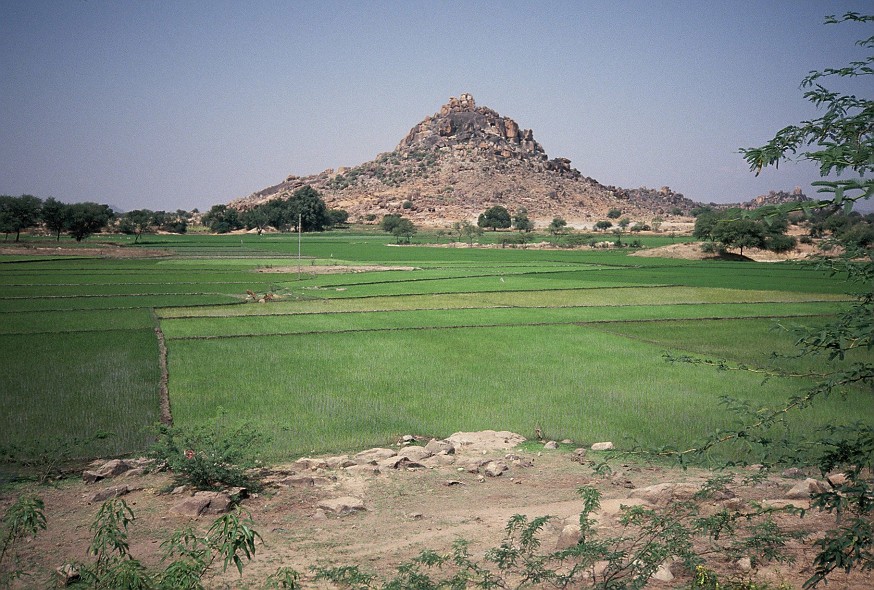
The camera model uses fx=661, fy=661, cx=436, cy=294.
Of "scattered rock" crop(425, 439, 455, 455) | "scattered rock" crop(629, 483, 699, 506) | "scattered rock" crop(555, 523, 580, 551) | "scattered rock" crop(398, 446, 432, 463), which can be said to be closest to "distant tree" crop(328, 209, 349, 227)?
"scattered rock" crop(425, 439, 455, 455)

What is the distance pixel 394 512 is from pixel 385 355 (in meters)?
10.4

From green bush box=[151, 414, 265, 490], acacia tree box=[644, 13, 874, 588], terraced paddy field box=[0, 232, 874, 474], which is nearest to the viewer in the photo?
acacia tree box=[644, 13, 874, 588]

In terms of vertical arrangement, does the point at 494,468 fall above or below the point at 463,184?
below

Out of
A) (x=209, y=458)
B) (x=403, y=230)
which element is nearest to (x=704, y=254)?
(x=403, y=230)

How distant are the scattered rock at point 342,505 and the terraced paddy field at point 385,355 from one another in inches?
95.8

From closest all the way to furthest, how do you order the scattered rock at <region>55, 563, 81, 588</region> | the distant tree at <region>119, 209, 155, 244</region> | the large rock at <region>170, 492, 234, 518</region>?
the scattered rock at <region>55, 563, 81, 588</region> → the large rock at <region>170, 492, 234, 518</region> → the distant tree at <region>119, 209, 155, 244</region>

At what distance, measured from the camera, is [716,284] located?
40062mm

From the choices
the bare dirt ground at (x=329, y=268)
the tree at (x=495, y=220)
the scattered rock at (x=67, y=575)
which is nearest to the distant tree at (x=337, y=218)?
the tree at (x=495, y=220)

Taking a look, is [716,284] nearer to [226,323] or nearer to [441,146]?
[226,323]

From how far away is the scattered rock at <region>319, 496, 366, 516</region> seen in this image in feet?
27.8

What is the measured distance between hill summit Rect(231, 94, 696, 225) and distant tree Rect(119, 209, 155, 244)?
146 ft

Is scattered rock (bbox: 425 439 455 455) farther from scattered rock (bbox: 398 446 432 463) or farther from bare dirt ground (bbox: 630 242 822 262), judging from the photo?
bare dirt ground (bbox: 630 242 822 262)

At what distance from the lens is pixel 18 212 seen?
2712 inches

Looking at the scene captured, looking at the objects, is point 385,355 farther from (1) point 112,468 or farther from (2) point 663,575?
(2) point 663,575
